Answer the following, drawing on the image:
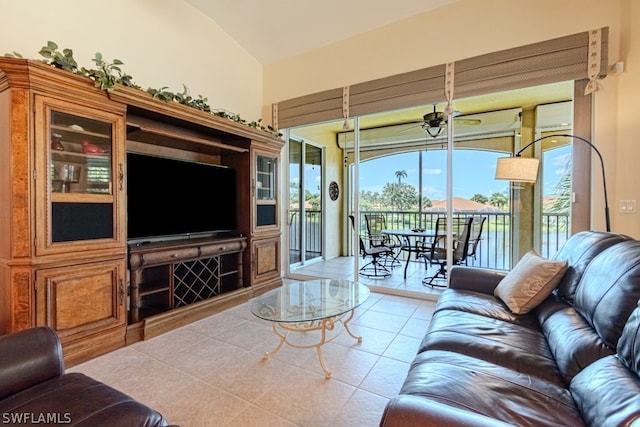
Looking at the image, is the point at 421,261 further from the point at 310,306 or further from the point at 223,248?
the point at 310,306

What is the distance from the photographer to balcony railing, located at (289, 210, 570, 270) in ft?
13.8

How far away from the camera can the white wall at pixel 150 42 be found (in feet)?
8.32

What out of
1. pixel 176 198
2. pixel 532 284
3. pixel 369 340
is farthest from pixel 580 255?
pixel 176 198

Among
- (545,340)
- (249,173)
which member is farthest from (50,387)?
(249,173)

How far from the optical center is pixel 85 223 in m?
2.31

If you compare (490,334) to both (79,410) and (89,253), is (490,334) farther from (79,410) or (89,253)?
(89,253)

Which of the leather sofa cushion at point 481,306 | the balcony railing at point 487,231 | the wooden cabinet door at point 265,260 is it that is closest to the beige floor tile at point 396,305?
the leather sofa cushion at point 481,306

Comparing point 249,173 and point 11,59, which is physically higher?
point 11,59

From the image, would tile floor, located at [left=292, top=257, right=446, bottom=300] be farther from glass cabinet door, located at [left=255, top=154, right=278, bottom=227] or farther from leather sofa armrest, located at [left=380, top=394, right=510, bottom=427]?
leather sofa armrest, located at [left=380, top=394, right=510, bottom=427]

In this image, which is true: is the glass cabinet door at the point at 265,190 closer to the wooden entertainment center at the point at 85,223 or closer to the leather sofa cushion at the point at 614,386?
the wooden entertainment center at the point at 85,223

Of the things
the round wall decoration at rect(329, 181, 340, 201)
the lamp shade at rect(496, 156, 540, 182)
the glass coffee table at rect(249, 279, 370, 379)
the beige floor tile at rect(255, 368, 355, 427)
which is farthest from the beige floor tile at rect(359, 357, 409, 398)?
the round wall decoration at rect(329, 181, 340, 201)

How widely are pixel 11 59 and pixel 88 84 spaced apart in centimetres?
41

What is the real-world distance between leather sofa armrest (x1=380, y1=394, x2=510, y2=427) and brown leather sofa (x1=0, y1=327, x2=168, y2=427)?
31.8 inches

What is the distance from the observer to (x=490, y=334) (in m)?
1.70
